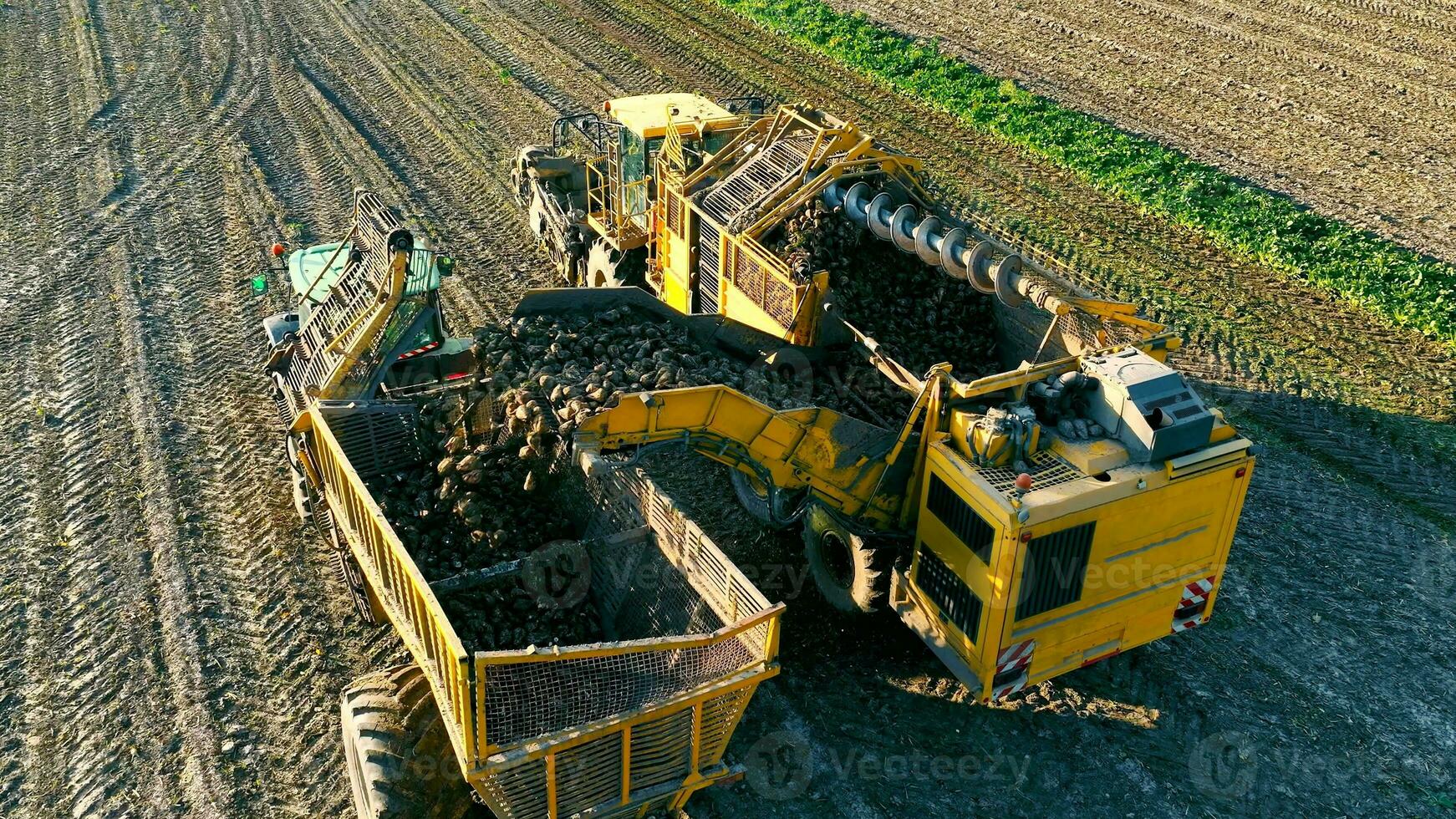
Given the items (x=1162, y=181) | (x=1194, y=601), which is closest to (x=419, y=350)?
(x=1194, y=601)

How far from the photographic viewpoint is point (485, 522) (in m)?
8.02

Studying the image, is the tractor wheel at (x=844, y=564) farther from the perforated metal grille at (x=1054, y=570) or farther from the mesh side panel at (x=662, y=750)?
the mesh side panel at (x=662, y=750)

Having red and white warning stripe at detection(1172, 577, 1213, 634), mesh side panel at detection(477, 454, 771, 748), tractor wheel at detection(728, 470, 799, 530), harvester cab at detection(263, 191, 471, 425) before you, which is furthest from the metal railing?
red and white warning stripe at detection(1172, 577, 1213, 634)

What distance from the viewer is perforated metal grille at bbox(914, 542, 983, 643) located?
293 inches

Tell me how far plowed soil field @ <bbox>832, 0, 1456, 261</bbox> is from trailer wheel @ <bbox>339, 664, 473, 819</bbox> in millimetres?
13272

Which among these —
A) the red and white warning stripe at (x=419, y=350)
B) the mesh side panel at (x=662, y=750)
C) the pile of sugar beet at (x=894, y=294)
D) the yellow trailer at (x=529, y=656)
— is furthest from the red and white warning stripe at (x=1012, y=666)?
the red and white warning stripe at (x=419, y=350)

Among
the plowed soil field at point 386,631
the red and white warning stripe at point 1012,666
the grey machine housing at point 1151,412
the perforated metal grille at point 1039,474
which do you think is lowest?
the plowed soil field at point 386,631

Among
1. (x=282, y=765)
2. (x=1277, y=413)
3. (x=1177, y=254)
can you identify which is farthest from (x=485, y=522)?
(x=1177, y=254)

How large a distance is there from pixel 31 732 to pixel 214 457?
3.32 metres

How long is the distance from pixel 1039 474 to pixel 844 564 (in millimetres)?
2395

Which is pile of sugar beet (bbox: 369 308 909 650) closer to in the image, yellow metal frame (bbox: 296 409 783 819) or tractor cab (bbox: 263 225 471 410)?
yellow metal frame (bbox: 296 409 783 819)

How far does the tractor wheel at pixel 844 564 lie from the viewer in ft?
27.7

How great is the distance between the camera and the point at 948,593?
25.2 feet

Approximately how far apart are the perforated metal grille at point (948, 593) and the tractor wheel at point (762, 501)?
1.06 m
